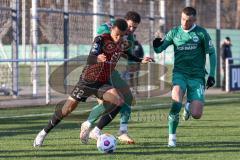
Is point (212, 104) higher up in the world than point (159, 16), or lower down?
lower down

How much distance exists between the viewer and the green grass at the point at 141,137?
1033cm

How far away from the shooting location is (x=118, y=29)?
34.9ft

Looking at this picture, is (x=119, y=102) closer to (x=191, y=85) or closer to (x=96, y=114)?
(x=96, y=114)

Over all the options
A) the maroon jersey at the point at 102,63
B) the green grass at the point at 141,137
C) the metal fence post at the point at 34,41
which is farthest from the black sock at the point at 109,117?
the metal fence post at the point at 34,41

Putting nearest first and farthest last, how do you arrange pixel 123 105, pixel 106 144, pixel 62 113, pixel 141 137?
pixel 106 144 < pixel 62 113 < pixel 123 105 < pixel 141 137

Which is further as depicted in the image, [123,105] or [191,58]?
[123,105]

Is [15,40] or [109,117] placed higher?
[15,40]

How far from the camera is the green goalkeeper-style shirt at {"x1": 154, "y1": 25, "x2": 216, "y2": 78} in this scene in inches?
451

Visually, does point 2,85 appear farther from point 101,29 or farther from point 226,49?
point 101,29

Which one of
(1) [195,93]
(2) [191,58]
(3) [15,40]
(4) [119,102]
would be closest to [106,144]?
(4) [119,102]

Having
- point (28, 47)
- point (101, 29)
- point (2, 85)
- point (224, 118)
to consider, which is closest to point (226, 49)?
point (28, 47)

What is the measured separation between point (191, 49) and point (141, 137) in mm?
1941

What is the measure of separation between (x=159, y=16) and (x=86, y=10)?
11.1 feet

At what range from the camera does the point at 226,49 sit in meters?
28.1
